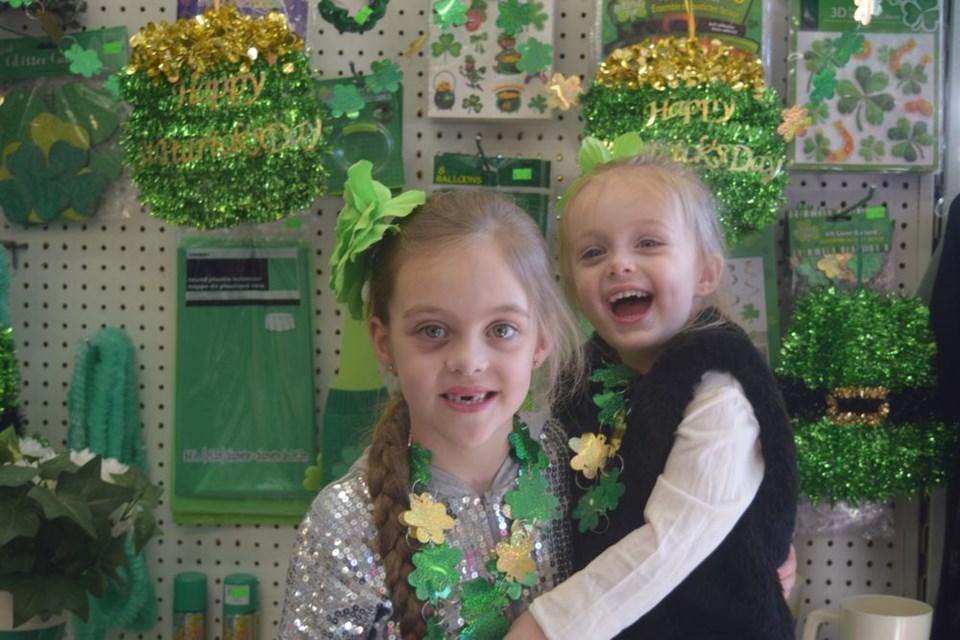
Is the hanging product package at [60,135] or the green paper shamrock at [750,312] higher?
the hanging product package at [60,135]

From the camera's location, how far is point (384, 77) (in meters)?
1.44

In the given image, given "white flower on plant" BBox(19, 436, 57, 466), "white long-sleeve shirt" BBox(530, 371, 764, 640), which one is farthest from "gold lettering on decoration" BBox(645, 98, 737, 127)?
"white flower on plant" BBox(19, 436, 57, 466)

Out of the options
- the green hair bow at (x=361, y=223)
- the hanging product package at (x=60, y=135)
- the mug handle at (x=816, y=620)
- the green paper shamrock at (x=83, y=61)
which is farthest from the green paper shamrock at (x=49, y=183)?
the mug handle at (x=816, y=620)

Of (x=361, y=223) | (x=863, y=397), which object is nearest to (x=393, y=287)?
(x=361, y=223)

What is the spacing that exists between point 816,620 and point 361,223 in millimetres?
852

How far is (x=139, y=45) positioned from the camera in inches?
52.4

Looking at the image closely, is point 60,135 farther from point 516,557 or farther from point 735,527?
point 735,527

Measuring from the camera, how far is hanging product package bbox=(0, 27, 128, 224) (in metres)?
1.56

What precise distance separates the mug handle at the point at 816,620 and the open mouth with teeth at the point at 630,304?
0.55 meters

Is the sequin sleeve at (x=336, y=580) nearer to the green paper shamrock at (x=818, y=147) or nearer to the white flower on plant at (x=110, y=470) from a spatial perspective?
the white flower on plant at (x=110, y=470)

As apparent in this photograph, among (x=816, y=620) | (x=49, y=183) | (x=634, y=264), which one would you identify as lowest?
(x=816, y=620)

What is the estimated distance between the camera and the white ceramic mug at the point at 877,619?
4.23 feet

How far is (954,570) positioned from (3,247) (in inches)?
54.7

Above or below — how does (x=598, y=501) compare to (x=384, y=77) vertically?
below
